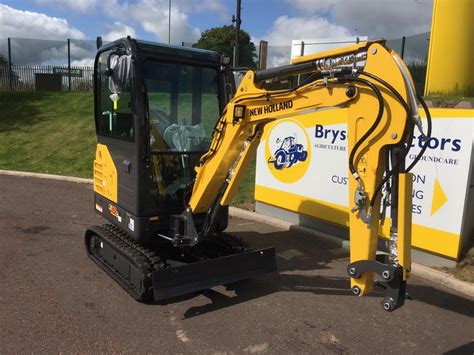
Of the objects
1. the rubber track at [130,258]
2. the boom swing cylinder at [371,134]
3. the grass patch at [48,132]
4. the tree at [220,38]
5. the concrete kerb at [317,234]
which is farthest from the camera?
the tree at [220,38]

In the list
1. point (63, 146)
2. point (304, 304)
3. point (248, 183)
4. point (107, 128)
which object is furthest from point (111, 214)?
point (63, 146)

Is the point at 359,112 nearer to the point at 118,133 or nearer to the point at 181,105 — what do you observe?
the point at 181,105

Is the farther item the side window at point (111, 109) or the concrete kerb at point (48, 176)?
the concrete kerb at point (48, 176)

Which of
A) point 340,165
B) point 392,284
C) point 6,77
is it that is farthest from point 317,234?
point 6,77

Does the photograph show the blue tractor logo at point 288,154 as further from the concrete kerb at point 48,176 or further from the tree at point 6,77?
the tree at point 6,77

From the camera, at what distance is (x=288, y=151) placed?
7.43 metres

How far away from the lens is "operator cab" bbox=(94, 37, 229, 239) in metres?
4.43

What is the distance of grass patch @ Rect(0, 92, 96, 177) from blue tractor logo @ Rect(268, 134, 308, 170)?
5498 millimetres

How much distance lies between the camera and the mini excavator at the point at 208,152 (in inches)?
117

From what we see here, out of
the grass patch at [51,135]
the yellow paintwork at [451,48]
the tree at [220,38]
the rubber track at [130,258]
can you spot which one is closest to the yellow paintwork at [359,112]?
the rubber track at [130,258]

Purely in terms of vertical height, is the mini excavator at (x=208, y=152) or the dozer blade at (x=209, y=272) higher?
the mini excavator at (x=208, y=152)

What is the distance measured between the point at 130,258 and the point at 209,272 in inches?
33.4

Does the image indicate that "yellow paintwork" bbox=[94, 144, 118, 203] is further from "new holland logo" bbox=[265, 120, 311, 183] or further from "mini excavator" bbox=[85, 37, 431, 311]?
"new holland logo" bbox=[265, 120, 311, 183]

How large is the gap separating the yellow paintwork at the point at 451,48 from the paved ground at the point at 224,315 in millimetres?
6802
